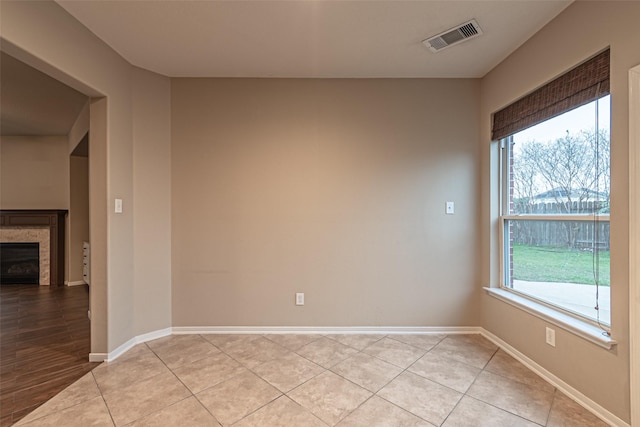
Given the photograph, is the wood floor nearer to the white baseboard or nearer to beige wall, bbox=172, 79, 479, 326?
the white baseboard

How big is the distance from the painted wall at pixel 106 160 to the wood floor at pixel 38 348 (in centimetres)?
32

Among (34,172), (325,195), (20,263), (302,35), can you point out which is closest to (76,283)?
(20,263)

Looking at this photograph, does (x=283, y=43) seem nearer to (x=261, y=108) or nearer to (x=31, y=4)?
(x=261, y=108)

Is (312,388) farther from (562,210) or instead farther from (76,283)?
(76,283)

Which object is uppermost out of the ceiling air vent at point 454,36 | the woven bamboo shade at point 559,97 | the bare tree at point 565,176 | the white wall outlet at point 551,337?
the ceiling air vent at point 454,36

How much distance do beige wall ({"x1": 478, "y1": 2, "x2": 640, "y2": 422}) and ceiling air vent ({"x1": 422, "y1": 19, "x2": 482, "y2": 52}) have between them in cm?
50

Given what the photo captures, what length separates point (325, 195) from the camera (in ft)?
9.25

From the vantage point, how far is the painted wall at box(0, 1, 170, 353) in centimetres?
191

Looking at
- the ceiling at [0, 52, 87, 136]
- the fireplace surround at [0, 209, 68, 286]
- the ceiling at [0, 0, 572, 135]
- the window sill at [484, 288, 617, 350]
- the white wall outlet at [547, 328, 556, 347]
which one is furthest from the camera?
the fireplace surround at [0, 209, 68, 286]

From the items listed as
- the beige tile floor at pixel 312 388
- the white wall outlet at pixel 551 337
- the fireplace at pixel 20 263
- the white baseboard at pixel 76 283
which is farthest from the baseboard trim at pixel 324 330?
the fireplace at pixel 20 263

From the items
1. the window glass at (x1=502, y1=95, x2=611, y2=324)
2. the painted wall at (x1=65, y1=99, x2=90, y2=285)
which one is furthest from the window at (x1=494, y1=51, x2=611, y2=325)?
the painted wall at (x1=65, y1=99, x2=90, y2=285)

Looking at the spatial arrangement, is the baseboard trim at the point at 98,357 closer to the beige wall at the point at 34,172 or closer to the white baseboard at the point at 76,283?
the white baseboard at the point at 76,283

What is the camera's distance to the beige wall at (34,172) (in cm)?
488

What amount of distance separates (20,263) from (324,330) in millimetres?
5724
